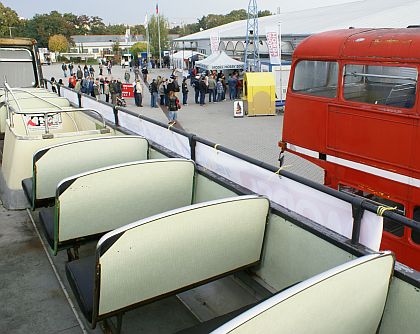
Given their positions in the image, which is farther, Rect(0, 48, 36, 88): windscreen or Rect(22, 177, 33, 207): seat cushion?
Rect(0, 48, 36, 88): windscreen

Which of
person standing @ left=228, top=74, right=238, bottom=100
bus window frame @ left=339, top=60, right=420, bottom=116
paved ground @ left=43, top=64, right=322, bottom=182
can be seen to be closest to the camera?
bus window frame @ left=339, top=60, right=420, bottom=116

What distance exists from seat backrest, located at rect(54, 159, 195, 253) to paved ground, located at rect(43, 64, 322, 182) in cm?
634

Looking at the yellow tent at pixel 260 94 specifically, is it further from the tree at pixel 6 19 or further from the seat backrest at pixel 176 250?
the tree at pixel 6 19

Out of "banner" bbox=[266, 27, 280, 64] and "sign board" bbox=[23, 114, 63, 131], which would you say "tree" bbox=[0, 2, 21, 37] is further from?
"sign board" bbox=[23, 114, 63, 131]

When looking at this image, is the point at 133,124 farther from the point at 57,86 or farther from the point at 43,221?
the point at 57,86

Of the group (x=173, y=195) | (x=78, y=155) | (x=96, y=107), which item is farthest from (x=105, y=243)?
(x=96, y=107)

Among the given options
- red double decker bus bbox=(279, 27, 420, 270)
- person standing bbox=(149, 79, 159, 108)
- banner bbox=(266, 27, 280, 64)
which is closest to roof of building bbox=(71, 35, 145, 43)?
person standing bbox=(149, 79, 159, 108)

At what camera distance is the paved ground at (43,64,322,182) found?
503 inches

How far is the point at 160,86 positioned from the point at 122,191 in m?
19.1

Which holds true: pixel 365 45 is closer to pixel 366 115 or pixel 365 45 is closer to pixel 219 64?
pixel 366 115

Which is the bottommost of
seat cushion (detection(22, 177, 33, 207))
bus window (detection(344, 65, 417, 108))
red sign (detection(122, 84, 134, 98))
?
red sign (detection(122, 84, 134, 98))

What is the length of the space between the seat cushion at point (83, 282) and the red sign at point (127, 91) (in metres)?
22.0

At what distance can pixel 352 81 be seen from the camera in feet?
20.9

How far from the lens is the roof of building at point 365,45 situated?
547 cm
